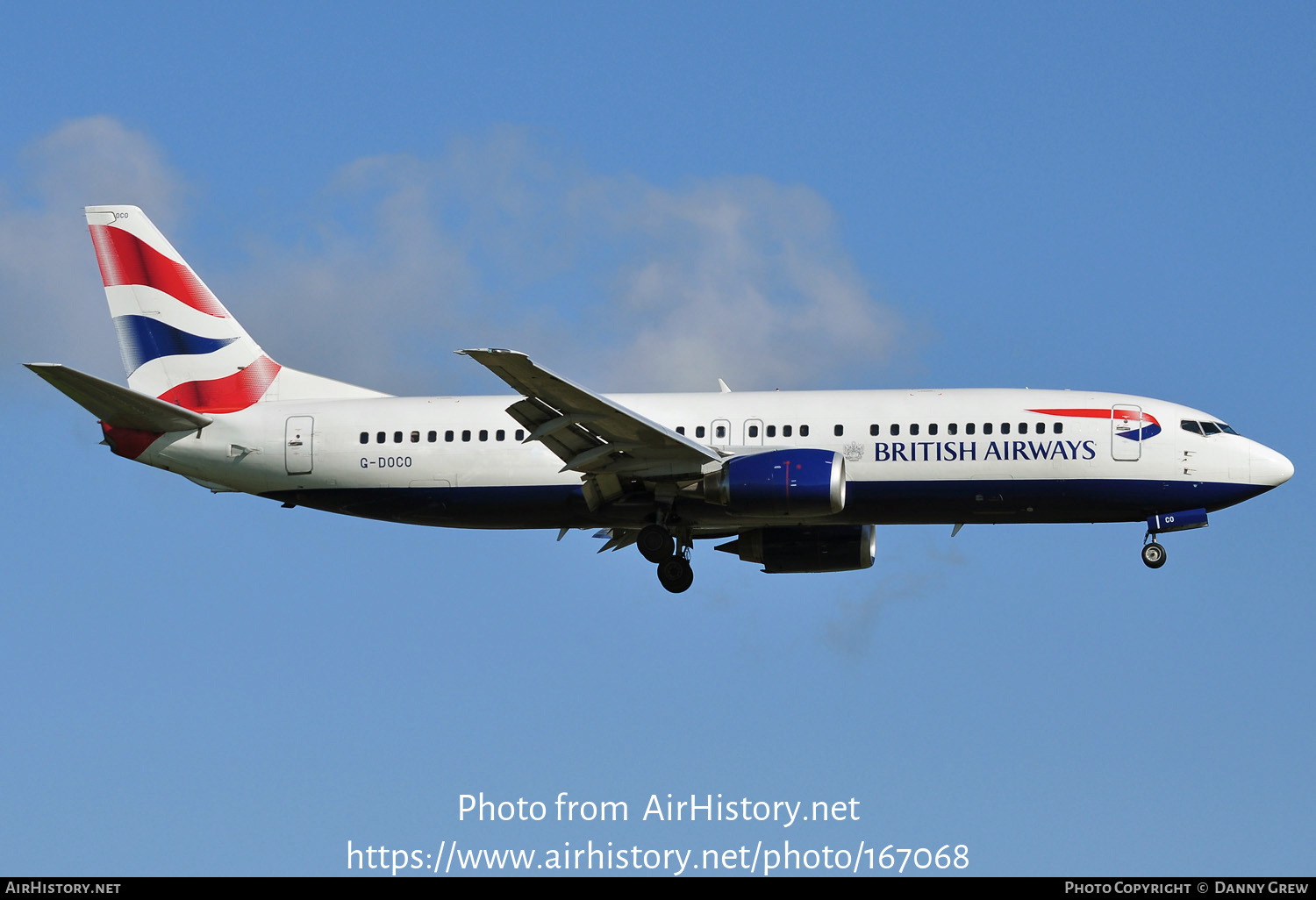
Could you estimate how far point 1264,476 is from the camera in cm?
4075

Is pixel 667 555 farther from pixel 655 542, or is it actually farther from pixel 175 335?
pixel 175 335

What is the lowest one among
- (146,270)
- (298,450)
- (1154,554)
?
(1154,554)

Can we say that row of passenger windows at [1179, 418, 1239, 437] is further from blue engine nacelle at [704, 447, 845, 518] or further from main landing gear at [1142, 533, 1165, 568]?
blue engine nacelle at [704, 447, 845, 518]

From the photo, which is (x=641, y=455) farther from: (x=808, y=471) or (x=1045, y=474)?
(x=1045, y=474)

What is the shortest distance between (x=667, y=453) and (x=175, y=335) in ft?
48.9

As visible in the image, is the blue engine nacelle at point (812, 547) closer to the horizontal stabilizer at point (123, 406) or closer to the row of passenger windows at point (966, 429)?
the row of passenger windows at point (966, 429)

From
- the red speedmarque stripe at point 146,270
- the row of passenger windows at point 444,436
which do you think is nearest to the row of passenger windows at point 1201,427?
the row of passenger windows at point 444,436

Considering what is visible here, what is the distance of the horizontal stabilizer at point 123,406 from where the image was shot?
41.0 m

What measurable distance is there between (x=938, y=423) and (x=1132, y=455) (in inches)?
179

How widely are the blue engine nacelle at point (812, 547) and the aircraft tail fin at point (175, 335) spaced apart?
1106cm

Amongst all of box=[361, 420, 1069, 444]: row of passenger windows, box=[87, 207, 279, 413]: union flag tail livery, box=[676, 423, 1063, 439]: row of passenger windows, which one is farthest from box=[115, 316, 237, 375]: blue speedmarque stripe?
box=[676, 423, 1063, 439]: row of passenger windows

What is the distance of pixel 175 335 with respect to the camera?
154 ft

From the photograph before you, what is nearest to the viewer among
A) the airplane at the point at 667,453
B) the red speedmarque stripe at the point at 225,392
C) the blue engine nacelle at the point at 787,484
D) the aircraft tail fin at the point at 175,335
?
the blue engine nacelle at the point at 787,484

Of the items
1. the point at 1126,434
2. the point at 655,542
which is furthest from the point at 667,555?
the point at 1126,434
